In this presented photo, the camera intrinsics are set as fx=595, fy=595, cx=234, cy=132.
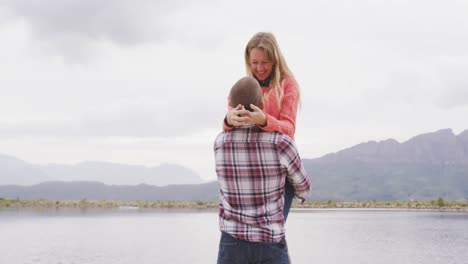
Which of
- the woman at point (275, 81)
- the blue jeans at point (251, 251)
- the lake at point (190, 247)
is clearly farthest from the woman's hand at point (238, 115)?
the lake at point (190, 247)

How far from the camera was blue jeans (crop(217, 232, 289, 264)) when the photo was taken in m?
2.45

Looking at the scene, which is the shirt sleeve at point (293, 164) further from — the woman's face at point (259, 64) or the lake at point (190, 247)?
the lake at point (190, 247)

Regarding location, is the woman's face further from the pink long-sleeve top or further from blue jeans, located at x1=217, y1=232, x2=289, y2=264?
blue jeans, located at x1=217, y1=232, x2=289, y2=264

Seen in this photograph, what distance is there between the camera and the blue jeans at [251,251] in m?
2.45

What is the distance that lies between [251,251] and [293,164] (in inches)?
15.9

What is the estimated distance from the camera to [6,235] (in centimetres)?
2812

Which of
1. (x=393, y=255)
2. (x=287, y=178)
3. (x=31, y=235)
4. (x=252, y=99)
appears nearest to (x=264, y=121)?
(x=252, y=99)

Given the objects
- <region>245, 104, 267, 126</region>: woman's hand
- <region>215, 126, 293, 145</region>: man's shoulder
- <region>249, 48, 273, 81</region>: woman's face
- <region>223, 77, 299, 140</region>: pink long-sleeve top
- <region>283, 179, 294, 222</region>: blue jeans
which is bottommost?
<region>283, 179, 294, 222</region>: blue jeans

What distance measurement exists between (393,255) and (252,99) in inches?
821

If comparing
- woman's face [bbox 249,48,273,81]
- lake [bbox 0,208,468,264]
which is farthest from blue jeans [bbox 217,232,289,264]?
lake [bbox 0,208,468,264]

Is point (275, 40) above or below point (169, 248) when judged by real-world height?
above

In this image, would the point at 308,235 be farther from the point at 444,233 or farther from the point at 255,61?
the point at 255,61

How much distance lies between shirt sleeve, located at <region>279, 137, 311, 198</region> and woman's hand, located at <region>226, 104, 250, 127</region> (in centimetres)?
18

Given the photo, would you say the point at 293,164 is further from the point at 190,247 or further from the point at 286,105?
the point at 190,247
